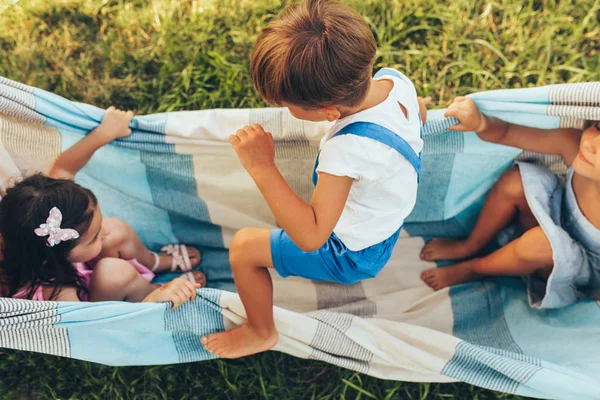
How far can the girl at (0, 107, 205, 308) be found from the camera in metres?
1.18

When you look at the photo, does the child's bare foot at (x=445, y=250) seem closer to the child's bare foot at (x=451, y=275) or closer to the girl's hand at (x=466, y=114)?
the child's bare foot at (x=451, y=275)

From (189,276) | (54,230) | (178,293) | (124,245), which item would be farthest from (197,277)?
(54,230)

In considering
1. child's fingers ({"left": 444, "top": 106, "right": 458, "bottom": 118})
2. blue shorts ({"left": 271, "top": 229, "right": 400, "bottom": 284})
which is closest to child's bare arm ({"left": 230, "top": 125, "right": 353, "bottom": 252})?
blue shorts ({"left": 271, "top": 229, "right": 400, "bottom": 284})

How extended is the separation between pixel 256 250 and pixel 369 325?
30cm

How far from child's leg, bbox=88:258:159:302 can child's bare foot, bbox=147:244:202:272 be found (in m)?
0.15

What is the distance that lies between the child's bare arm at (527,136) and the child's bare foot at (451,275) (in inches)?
13.4

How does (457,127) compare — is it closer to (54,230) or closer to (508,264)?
(508,264)

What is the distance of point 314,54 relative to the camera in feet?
2.66

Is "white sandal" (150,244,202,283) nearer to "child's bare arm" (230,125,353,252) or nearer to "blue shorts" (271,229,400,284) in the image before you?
"blue shorts" (271,229,400,284)

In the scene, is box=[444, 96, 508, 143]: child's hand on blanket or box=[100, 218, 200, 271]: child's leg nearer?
box=[444, 96, 508, 143]: child's hand on blanket

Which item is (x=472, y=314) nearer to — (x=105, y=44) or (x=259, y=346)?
(x=259, y=346)

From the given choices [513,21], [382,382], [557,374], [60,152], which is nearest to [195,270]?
[60,152]

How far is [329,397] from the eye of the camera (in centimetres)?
146

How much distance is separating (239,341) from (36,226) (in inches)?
19.3
